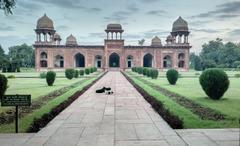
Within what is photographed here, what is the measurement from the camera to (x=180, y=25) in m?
51.7

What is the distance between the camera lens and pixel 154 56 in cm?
5178

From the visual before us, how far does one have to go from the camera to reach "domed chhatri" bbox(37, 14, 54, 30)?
48.7m

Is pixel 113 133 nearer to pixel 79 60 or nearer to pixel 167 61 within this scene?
pixel 167 61

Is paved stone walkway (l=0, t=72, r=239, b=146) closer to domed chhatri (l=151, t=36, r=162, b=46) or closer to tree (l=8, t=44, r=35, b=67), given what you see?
domed chhatri (l=151, t=36, r=162, b=46)

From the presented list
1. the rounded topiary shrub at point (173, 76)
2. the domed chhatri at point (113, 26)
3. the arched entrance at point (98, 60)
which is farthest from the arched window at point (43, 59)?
the rounded topiary shrub at point (173, 76)

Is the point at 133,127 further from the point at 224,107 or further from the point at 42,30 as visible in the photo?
the point at 42,30

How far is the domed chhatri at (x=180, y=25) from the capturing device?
51594 mm

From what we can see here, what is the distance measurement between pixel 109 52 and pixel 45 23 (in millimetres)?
10965

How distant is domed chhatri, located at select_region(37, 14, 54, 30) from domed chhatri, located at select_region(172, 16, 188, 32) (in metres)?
19.9

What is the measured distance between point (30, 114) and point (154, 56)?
44.7 metres

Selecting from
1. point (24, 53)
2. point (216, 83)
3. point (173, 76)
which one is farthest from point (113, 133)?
point (24, 53)

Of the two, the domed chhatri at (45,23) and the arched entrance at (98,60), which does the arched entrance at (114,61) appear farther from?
the domed chhatri at (45,23)

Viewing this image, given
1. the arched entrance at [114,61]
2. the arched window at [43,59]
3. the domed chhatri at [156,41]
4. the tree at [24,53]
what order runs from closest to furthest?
the arched window at [43,59] < the arched entrance at [114,61] < the domed chhatri at [156,41] < the tree at [24,53]

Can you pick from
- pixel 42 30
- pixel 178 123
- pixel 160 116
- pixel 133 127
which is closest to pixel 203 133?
pixel 178 123
